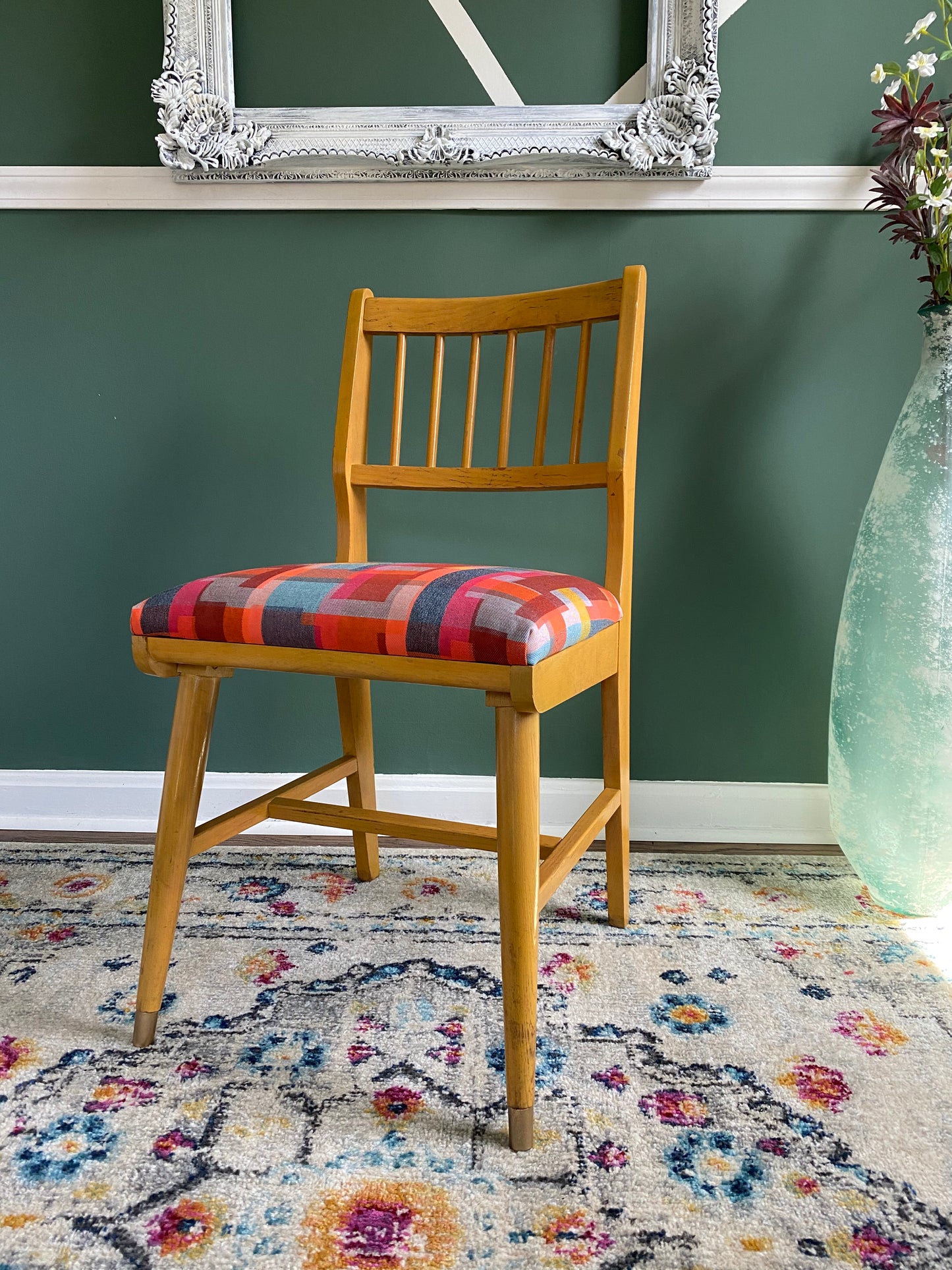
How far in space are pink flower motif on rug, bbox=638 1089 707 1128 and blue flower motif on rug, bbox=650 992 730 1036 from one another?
11 centimetres

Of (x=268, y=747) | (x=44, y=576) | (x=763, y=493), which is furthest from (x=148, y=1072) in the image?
(x=763, y=493)

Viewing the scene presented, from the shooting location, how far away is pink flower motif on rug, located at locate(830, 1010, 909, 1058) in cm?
90

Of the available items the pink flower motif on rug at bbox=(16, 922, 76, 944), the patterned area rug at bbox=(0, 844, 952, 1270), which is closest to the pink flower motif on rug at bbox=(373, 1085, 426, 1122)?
the patterned area rug at bbox=(0, 844, 952, 1270)

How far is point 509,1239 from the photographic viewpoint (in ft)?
2.15

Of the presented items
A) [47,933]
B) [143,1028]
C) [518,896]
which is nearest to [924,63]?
[518,896]

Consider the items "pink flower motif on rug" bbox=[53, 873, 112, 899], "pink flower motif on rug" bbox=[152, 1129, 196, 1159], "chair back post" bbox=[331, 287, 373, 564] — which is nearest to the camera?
"pink flower motif on rug" bbox=[152, 1129, 196, 1159]

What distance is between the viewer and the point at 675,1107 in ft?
2.65

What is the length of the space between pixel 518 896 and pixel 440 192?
117 centimetres

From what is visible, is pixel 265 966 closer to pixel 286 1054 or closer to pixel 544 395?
pixel 286 1054

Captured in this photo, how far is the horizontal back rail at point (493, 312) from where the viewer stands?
108 cm

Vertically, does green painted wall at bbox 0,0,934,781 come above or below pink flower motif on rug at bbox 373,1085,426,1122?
above

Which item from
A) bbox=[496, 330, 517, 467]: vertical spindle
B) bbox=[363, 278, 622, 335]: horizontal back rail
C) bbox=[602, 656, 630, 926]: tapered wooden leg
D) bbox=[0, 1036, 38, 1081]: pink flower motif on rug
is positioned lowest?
bbox=[0, 1036, 38, 1081]: pink flower motif on rug

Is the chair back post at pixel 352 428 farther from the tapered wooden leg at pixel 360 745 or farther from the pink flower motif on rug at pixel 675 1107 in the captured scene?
the pink flower motif on rug at pixel 675 1107

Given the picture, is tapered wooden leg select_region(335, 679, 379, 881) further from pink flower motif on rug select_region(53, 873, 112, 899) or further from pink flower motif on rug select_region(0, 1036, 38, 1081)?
pink flower motif on rug select_region(0, 1036, 38, 1081)
